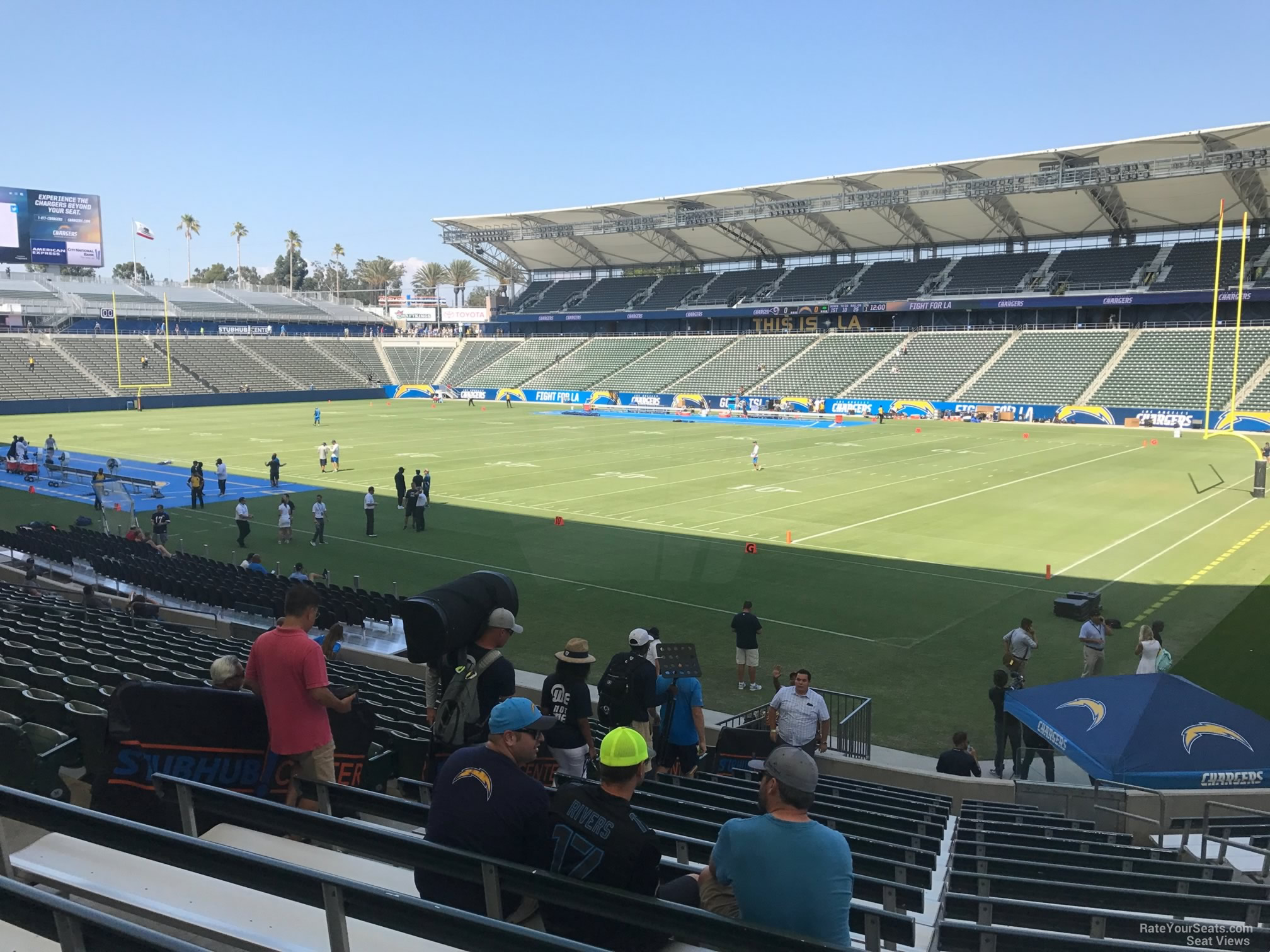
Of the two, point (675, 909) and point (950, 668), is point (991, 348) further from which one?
point (675, 909)

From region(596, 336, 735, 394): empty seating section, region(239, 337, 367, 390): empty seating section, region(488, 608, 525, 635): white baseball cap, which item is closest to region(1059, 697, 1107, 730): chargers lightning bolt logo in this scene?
region(488, 608, 525, 635): white baseball cap

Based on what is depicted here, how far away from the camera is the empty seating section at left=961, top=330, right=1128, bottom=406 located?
67938 mm

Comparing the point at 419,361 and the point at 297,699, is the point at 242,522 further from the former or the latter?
the point at 419,361

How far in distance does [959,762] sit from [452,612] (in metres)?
7.81

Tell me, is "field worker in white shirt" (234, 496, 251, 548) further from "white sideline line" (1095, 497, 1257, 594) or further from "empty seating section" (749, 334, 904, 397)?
"empty seating section" (749, 334, 904, 397)

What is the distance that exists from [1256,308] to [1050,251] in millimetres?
16400

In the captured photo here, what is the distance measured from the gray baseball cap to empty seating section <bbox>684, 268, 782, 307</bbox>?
9261cm

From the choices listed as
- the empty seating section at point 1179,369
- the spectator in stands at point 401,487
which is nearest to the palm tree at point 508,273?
the empty seating section at point 1179,369

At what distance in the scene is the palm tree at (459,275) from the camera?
159625 millimetres

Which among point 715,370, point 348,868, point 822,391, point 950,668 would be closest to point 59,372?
point 715,370

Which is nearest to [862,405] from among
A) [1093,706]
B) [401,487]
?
[401,487]

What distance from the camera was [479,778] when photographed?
14.0 ft

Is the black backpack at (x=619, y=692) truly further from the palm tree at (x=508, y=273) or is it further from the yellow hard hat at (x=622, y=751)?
the palm tree at (x=508, y=273)

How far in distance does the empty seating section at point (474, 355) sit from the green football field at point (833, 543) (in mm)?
49203
